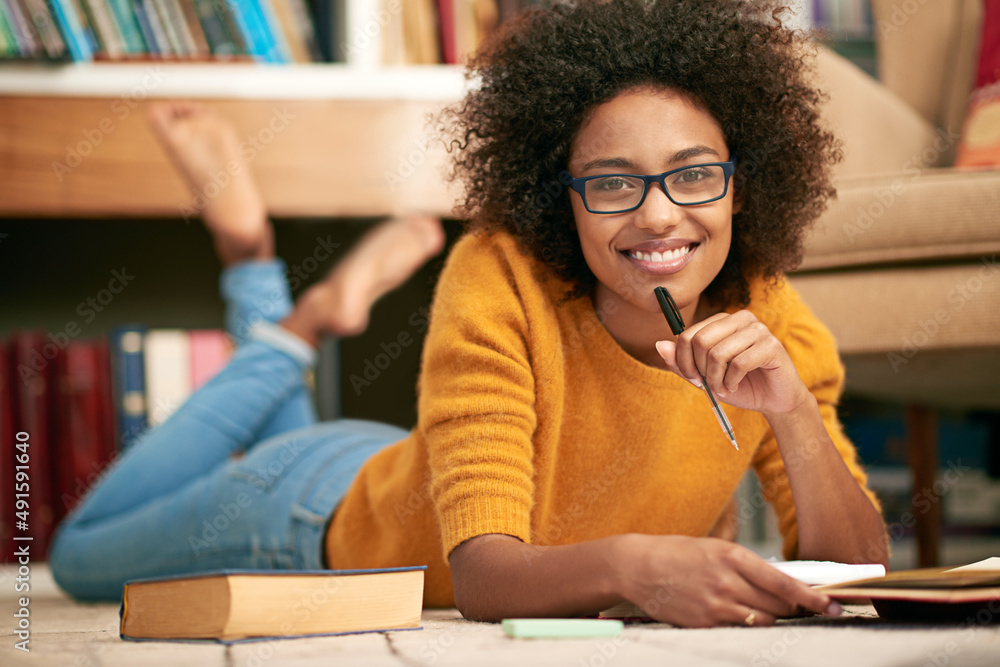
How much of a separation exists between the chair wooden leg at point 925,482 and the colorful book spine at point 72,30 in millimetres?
1738

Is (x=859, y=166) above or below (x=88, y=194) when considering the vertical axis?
below

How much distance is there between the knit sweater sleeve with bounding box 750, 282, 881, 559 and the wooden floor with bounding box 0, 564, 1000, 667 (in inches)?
11.9

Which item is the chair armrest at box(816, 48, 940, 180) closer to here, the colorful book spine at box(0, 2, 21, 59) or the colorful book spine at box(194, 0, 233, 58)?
the colorful book spine at box(194, 0, 233, 58)

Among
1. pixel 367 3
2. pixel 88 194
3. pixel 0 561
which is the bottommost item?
pixel 0 561

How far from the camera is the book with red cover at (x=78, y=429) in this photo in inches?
66.7

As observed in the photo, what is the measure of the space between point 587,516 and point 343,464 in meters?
0.38

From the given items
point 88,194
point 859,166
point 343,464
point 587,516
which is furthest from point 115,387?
point 859,166

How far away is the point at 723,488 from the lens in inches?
35.9

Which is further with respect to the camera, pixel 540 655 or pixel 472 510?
pixel 472 510

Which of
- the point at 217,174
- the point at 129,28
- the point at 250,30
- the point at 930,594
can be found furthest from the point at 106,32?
the point at 930,594

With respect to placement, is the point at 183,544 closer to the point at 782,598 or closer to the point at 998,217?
the point at 782,598

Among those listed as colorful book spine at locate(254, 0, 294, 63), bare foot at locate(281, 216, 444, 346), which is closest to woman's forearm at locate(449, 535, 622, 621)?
bare foot at locate(281, 216, 444, 346)

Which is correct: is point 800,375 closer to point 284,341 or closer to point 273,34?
point 284,341

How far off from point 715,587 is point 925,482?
122 centimetres
